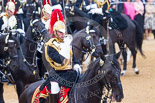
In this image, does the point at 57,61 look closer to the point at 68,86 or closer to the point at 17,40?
the point at 68,86

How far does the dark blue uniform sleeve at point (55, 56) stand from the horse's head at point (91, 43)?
16.8ft

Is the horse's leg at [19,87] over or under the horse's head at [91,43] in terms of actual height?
under

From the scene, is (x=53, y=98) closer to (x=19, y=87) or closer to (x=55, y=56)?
(x=55, y=56)

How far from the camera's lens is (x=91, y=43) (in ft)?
39.0

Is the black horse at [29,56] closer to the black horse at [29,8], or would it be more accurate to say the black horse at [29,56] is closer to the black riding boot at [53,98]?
the black riding boot at [53,98]

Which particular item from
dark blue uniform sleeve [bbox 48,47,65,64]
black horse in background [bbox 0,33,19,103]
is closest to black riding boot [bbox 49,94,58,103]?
dark blue uniform sleeve [bbox 48,47,65,64]

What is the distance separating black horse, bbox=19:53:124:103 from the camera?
6.71 m

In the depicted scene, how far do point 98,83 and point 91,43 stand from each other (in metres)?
5.16

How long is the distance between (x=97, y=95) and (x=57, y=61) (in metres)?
0.72

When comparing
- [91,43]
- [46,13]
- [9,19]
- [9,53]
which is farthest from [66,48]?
[91,43]

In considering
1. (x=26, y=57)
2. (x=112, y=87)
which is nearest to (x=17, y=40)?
(x=26, y=57)

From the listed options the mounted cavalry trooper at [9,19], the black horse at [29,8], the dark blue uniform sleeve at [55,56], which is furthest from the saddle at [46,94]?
the black horse at [29,8]

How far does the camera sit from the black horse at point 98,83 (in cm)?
671

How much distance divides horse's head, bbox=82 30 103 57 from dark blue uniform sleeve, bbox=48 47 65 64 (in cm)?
511
